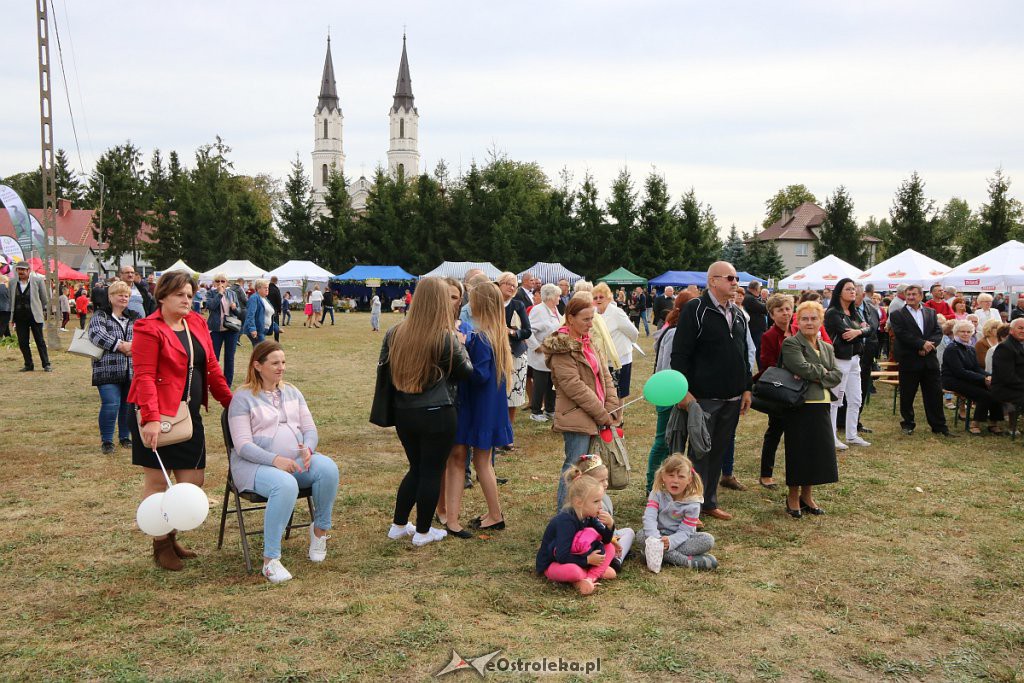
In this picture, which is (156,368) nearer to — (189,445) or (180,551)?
(189,445)

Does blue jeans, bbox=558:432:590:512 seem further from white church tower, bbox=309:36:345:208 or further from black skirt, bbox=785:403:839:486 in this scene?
white church tower, bbox=309:36:345:208

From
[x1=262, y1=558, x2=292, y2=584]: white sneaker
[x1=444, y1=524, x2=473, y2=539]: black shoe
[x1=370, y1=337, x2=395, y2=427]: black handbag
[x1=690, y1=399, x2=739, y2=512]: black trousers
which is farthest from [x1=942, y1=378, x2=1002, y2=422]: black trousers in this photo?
[x1=262, y1=558, x2=292, y2=584]: white sneaker

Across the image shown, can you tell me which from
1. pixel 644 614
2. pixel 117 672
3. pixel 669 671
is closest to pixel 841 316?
pixel 644 614

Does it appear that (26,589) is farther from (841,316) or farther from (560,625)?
(841,316)

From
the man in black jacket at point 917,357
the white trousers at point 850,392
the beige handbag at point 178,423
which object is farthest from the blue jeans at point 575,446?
the man in black jacket at point 917,357

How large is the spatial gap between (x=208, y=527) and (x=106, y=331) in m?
2.76

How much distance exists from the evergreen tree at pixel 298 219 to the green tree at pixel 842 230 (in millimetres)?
34811

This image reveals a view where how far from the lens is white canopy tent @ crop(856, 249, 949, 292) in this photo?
19.6m

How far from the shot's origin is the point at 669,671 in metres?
3.41

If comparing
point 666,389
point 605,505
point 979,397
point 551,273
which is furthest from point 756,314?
point 551,273

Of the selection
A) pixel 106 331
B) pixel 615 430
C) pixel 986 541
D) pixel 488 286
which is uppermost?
pixel 488 286

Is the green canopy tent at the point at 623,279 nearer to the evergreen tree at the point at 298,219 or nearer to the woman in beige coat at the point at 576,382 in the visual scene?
the evergreen tree at the point at 298,219

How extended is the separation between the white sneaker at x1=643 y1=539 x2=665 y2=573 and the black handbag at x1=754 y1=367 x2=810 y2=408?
166 centimetres

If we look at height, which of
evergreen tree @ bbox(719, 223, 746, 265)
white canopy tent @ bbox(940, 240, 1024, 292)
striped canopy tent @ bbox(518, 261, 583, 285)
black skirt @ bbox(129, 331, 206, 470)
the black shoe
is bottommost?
the black shoe
